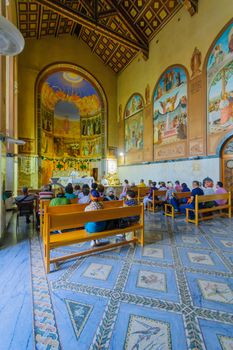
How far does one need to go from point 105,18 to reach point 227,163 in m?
11.2

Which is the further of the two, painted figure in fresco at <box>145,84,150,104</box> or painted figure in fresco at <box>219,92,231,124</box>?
painted figure in fresco at <box>145,84,150,104</box>

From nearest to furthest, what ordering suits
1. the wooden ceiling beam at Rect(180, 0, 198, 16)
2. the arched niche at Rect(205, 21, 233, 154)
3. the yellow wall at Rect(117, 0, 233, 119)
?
1. the arched niche at Rect(205, 21, 233, 154)
2. the yellow wall at Rect(117, 0, 233, 119)
3. the wooden ceiling beam at Rect(180, 0, 198, 16)

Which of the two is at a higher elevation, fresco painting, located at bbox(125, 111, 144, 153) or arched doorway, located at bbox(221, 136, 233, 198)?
fresco painting, located at bbox(125, 111, 144, 153)

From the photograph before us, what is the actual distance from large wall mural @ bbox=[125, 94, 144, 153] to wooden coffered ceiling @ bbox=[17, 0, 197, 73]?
292 cm

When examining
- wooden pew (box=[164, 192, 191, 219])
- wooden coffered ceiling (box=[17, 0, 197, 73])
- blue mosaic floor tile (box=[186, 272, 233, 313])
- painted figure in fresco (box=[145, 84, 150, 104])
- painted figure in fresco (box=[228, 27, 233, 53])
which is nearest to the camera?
blue mosaic floor tile (box=[186, 272, 233, 313])

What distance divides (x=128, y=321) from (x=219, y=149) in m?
7.09

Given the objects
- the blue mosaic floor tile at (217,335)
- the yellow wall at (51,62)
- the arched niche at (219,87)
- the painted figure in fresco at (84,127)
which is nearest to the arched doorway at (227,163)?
the arched niche at (219,87)

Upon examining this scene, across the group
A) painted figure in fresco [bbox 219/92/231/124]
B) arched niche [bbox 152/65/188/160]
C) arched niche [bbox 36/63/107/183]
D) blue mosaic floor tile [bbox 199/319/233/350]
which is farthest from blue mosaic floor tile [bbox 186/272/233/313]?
arched niche [bbox 36/63/107/183]

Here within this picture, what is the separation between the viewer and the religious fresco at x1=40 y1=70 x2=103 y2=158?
1460 cm

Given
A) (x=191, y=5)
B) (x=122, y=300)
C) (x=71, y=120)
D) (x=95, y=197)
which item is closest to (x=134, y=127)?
(x=191, y=5)

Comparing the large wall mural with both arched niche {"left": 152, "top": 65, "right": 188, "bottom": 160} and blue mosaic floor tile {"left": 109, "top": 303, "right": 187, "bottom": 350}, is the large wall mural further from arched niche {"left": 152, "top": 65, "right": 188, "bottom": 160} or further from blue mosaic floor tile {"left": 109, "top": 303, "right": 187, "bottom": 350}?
blue mosaic floor tile {"left": 109, "top": 303, "right": 187, "bottom": 350}

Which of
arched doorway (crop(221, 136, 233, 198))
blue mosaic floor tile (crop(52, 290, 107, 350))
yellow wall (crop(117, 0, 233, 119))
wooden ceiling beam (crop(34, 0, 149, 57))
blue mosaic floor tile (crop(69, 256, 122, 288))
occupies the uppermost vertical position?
wooden ceiling beam (crop(34, 0, 149, 57))

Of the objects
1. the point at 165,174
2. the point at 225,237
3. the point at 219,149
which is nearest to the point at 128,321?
the point at 225,237

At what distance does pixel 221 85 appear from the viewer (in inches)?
274
